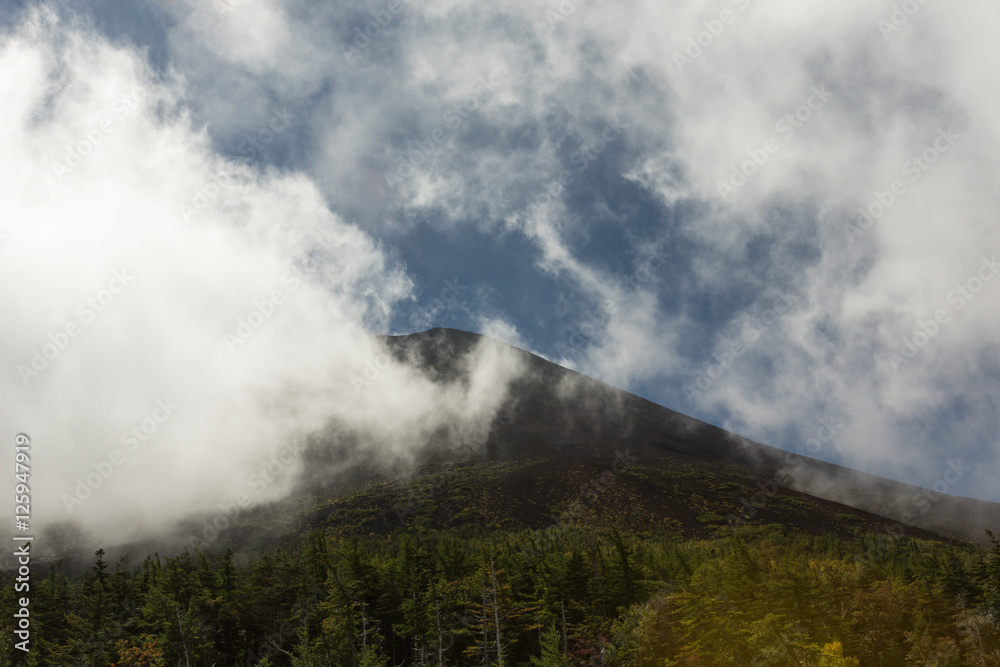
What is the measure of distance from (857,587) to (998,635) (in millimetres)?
10011

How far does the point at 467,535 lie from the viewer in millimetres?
135875

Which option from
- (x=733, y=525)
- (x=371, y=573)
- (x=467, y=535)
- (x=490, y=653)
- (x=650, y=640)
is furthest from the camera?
(x=733, y=525)

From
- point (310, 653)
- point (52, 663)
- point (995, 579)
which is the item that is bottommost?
point (52, 663)

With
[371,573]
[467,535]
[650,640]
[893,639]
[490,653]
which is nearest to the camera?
[650,640]

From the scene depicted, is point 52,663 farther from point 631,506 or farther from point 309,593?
point 631,506

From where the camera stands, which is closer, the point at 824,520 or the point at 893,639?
the point at 893,639

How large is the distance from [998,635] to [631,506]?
390 ft

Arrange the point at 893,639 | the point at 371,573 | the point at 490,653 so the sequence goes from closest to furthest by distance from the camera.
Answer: the point at 893,639, the point at 490,653, the point at 371,573

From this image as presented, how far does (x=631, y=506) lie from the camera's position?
15825 cm

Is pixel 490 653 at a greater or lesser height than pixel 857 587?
lesser

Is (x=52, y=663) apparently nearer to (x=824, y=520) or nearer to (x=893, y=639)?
(x=893, y=639)

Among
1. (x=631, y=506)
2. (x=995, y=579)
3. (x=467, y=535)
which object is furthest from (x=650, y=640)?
(x=631, y=506)

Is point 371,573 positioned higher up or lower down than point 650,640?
higher up

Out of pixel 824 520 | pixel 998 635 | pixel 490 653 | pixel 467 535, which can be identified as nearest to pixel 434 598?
pixel 490 653
